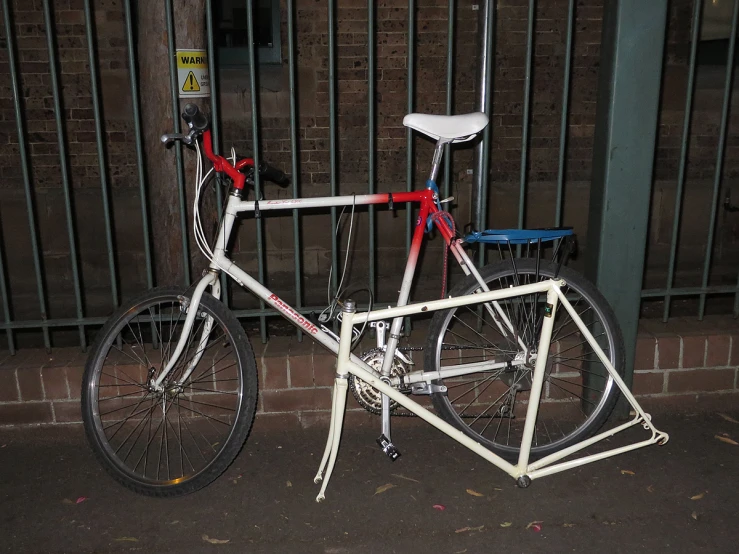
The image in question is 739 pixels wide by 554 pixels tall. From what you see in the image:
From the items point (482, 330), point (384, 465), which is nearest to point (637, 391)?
point (482, 330)

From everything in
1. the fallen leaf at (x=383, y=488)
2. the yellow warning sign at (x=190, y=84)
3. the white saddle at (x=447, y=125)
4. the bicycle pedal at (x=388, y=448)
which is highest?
the yellow warning sign at (x=190, y=84)

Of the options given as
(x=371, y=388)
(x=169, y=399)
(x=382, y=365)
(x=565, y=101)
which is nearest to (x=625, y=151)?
(x=565, y=101)

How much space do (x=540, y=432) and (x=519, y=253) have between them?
0.94 meters

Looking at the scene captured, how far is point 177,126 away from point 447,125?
4.39ft

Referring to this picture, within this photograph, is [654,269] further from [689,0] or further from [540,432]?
[540,432]

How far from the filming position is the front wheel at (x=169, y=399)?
3326mm

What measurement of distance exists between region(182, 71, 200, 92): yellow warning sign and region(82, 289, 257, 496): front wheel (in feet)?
3.35

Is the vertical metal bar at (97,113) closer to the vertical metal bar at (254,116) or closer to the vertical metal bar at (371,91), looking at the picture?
the vertical metal bar at (254,116)

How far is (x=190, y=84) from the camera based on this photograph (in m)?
3.66

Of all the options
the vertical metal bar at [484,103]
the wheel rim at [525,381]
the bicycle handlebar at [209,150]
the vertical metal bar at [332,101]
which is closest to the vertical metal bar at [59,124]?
the bicycle handlebar at [209,150]

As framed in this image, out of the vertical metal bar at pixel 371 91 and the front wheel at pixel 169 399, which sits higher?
the vertical metal bar at pixel 371 91

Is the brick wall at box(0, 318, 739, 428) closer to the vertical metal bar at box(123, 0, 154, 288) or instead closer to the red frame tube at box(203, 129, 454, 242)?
the vertical metal bar at box(123, 0, 154, 288)

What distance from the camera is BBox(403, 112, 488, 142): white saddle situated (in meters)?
3.26

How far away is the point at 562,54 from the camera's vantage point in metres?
7.84
